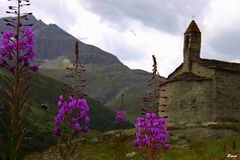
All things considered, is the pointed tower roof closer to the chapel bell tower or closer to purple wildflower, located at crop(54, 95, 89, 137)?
the chapel bell tower

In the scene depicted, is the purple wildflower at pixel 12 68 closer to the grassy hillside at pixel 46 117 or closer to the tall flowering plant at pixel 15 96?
the tall flowering plant at pixel 15 96

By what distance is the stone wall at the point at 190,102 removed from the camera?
77.5 ft

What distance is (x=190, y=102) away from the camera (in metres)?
24.2

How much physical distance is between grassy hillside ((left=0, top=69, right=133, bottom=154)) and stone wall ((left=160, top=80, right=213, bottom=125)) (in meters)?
28.9

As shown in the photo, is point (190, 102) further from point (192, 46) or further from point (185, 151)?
point (185, 151)

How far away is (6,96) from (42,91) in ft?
508

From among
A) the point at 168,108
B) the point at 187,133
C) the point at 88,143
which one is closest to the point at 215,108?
the point at 168,108

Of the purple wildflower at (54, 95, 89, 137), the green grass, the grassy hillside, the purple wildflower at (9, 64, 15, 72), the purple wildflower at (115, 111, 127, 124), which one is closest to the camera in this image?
the purple wildflower at (9, 64, 15, 72)

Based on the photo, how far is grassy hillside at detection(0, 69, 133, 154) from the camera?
63406mm

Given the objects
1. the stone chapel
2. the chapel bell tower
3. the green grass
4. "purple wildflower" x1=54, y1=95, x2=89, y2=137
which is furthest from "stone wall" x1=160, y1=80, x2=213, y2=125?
"purple wildflower" x1=54, y1=95, x2=89, y2=137

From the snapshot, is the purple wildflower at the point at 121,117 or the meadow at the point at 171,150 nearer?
the purple wildflower at the point at 121,117

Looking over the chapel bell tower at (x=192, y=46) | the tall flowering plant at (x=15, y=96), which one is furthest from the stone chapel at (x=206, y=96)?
the tall flowering plant at (x=15, y=96)

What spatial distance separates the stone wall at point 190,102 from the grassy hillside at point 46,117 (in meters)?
28.9

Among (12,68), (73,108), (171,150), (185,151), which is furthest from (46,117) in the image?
(12,68)
